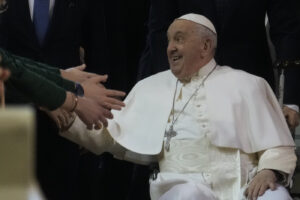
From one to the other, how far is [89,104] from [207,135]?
0.73 meters

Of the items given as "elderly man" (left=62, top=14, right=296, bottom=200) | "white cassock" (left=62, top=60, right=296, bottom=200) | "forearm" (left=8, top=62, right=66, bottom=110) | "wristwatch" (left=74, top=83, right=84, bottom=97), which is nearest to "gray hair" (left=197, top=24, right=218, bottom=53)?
"elderly man" (left=62, top=14, right=296, bottom=200)

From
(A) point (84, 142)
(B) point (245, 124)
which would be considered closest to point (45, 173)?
(A) point (84, 142)

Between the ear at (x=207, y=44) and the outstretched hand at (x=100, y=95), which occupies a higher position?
the ear at (x=207, y=44)

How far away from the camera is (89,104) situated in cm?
255

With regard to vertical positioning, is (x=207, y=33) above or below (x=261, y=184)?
above

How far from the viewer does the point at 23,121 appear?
24.6 inches

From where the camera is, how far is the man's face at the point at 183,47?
3121 millimetres

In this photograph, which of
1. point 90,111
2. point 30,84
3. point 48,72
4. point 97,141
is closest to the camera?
point 30,84

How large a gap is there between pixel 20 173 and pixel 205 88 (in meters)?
2.65

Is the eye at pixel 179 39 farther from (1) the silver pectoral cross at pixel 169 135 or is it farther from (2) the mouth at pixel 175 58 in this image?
(1) the silver pectoral cross at pixel 169 135

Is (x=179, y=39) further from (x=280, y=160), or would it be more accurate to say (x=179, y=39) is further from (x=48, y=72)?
(x=48, y=72)

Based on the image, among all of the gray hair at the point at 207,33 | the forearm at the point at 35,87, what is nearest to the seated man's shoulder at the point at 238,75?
the gray hair at the point at 207,33

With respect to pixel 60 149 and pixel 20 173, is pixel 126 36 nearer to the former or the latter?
pixel 60 149

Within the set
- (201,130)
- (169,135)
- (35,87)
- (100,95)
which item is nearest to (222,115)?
(201,130)
